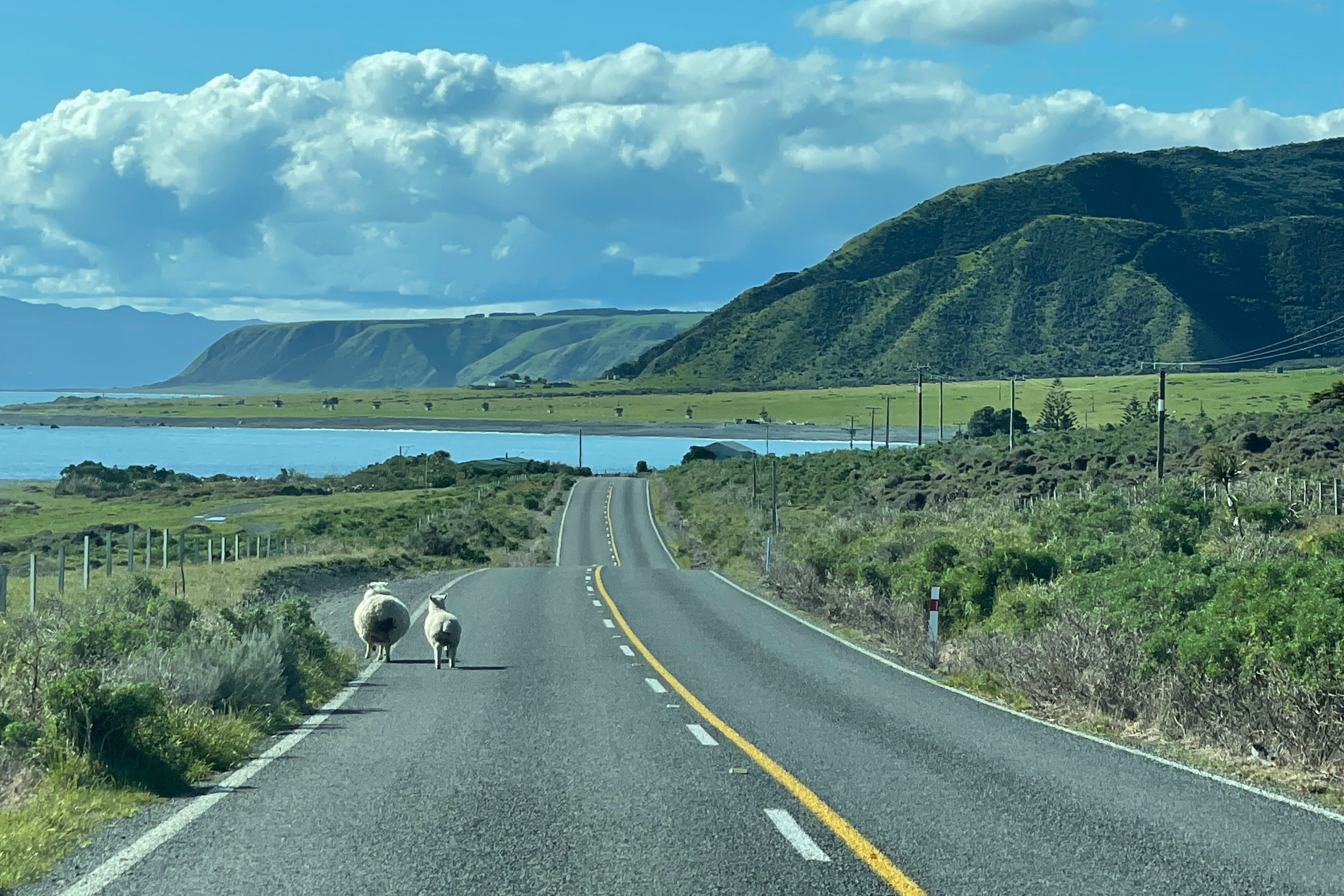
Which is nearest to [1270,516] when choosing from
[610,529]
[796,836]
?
[796,836]

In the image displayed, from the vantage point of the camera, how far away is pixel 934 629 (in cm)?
1866

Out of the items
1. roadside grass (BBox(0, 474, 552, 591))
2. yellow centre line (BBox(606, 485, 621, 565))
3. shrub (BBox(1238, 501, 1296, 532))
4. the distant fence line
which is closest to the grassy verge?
the distant fence line

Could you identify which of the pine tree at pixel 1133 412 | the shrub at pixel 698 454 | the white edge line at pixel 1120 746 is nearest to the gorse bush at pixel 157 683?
the white edge line at pixel 1120 746

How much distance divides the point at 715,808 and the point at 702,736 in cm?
313

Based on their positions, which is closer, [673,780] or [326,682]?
[673,780]

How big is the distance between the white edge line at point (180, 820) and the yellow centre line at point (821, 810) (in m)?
3.69

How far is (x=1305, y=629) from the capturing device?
38.1ft

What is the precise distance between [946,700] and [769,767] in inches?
194

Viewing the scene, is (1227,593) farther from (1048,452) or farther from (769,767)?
(1048,452)

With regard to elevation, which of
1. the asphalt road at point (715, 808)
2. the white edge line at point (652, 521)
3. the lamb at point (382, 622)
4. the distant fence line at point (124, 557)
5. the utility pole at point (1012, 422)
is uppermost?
the utility pole at point (1012, 422)

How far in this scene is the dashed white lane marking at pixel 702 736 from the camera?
37.1 feet

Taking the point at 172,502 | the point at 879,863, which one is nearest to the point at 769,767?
the point at 879,863

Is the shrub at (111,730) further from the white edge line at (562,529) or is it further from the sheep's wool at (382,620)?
the white edge line at (562,529)

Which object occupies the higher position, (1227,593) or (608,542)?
(1227,593)
